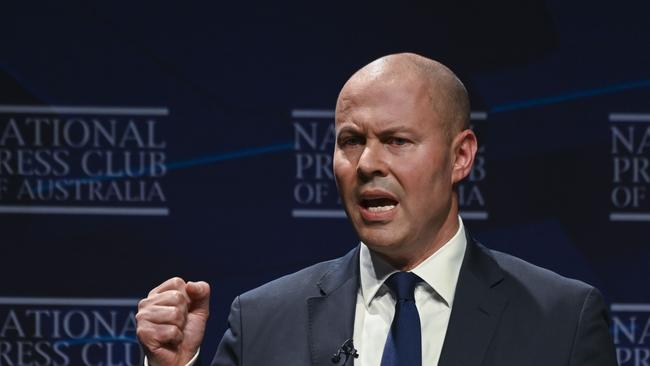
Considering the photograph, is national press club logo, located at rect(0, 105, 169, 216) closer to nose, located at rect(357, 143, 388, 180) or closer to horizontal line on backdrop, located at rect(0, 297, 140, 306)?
horizontal line on backdrop, located at rect(0, 297, 140, 306)

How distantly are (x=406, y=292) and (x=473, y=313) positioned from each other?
131 millimetres

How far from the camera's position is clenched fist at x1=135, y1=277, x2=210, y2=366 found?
2.27 metres

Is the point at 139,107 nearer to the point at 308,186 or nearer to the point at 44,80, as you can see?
the point at 44,80

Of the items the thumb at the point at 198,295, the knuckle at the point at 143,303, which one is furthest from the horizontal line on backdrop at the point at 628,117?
the knuckle at the point at 143,303

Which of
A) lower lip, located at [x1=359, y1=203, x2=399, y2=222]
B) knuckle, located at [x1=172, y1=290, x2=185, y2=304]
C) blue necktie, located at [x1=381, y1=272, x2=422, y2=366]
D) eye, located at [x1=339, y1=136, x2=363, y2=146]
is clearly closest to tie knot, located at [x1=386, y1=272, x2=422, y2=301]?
blue necktie, located at [x1=381, y1=272, x2=422, y2=366]

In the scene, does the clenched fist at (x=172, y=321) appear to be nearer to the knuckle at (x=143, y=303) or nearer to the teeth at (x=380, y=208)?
the knuckle at (x=143, y=303)

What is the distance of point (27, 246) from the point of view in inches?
148

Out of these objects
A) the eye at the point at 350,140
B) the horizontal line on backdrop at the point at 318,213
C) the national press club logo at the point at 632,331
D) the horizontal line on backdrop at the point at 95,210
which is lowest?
the national press club logo at the point at 632,331

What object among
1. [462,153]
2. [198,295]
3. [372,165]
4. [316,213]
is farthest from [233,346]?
[316,213]

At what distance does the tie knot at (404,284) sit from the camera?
2402 millimetres

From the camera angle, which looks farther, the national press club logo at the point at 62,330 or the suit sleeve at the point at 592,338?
the national press club logo at the point at 62,330

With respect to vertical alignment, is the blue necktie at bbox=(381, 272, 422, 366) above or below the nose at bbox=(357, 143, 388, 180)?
below

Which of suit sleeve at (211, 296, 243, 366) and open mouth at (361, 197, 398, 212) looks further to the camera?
→ suit sleeve at (211, 296, 243, 366)

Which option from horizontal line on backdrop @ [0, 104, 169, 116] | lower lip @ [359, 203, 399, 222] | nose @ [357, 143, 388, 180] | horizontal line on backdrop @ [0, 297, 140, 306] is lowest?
horizontal line on backdrop @ [0, 297, 140, 306]
